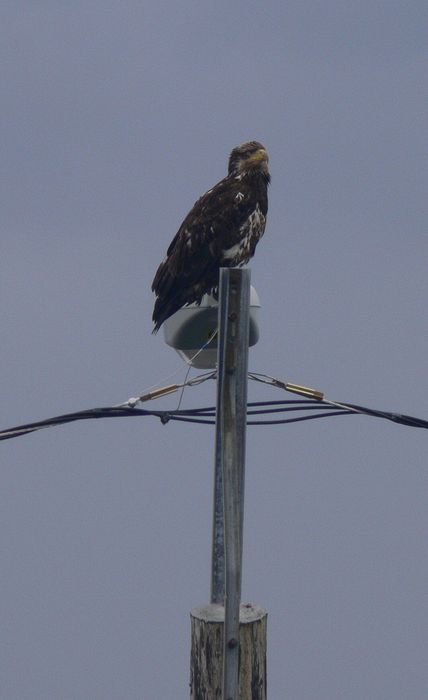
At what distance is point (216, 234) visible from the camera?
1002 cm

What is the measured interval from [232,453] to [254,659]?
0.99 metres

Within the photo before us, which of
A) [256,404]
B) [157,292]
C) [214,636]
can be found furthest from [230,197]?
[214,636]

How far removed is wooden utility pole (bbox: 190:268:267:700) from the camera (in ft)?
19.2

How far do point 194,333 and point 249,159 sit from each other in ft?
11.6

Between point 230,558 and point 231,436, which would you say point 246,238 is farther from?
point 230,558

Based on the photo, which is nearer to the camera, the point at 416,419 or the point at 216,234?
the point at 416,419

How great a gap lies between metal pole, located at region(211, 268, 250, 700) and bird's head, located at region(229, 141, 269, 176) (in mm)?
4790

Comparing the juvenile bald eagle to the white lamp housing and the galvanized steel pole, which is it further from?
the galvanized steel pole

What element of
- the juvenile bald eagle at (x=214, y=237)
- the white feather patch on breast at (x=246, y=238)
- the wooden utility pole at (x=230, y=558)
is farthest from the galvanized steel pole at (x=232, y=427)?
the white feather patch on breast at (x=246, y=238)

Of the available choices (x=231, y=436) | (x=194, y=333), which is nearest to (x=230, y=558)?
(x=231, y=436)

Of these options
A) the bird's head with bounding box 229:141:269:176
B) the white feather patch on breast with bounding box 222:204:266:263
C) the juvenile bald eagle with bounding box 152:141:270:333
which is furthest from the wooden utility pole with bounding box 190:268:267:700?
the bird's head with bounding box 229:141:269:176

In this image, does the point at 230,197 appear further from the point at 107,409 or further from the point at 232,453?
the point at 232,453

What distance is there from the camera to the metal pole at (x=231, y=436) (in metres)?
5.95

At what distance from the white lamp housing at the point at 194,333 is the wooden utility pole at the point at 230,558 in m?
1.20
